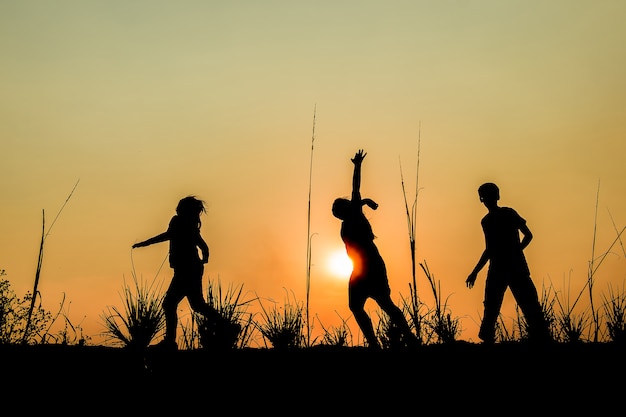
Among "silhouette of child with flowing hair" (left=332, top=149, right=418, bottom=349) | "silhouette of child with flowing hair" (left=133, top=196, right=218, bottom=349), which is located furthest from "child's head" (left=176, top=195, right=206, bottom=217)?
"silhouette of child with flowing hair" (left=332, top=149, right=418, bottom=349)

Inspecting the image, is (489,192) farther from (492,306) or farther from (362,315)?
(362,315)

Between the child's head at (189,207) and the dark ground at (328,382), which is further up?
the child's head at (189,207)

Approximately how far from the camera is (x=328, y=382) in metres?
4.31

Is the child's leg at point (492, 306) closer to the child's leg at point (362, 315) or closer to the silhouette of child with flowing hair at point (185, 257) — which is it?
the child's leg at point (362, 315)

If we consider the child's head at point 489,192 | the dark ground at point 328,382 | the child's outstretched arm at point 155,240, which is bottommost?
the dark ground at point 328,382

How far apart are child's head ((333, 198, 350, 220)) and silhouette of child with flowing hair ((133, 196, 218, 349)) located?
1456 millimetres

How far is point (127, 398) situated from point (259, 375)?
1.01 meters

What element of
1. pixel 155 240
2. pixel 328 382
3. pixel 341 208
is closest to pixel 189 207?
pixel 155 240

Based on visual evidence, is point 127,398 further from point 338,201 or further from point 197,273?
point 338,201

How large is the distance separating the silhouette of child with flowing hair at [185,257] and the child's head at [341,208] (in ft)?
4.78

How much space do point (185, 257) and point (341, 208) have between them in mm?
1718

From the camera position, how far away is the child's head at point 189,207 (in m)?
6.41

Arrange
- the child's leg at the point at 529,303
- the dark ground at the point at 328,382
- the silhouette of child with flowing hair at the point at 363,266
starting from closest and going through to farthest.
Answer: the dark ground at the point at 328,382
the child's leg at the point at 529,303
the silhouette of child with flowing hair at the point at 363,266

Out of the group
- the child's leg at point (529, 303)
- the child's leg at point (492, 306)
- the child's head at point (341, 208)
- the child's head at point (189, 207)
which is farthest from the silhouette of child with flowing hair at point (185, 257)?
the child's leg at point (529, 303)
